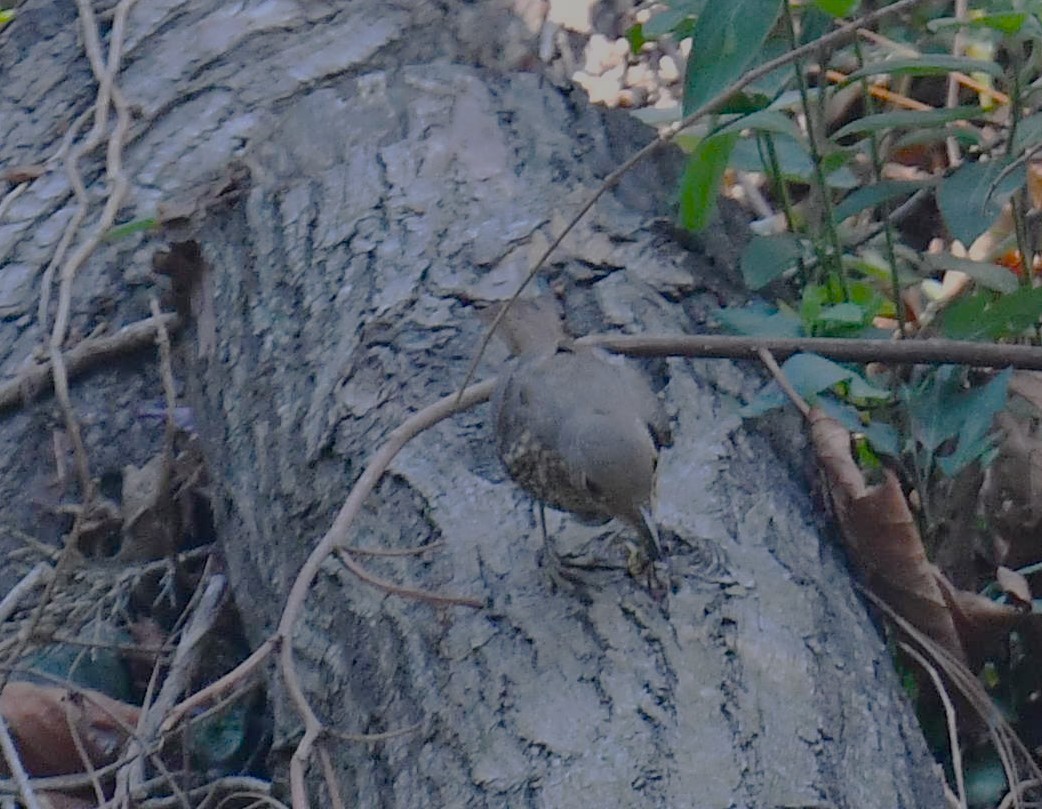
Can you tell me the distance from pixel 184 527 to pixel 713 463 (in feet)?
4.59

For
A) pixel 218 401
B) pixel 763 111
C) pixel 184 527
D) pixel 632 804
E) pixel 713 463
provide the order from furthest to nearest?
pixel 184 527 < pixel 218 401 < pixel 763 111 < pixel 713 463 < pixel 632 804

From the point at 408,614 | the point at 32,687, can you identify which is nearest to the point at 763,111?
the point at 408,614

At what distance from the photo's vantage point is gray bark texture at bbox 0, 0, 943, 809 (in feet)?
7.16

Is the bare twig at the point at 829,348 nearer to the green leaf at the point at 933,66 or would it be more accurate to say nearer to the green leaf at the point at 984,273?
the green leaf at the point at 984,273

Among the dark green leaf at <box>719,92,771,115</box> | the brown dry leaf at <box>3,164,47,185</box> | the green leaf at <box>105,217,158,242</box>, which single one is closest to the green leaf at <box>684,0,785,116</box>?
the dark green leaf at <box>719,92,771,115</box>

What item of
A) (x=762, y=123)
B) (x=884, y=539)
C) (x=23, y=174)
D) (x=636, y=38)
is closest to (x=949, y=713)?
(x=884, y=539)

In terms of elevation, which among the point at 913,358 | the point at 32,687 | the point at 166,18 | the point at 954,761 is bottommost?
the point at 954,761

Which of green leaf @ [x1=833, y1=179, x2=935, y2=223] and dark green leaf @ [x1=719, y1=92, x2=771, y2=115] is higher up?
dark green leaf @ [x1=719, y1=92, x2=771, y2=115]

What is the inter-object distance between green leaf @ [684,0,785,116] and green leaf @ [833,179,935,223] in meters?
0.68

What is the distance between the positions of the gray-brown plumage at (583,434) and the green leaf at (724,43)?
0.47 metres

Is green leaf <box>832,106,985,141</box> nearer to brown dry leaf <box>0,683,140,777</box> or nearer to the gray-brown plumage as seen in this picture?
the gray-brown plumage

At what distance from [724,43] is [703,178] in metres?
0.60

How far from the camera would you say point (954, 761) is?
8.84 feet

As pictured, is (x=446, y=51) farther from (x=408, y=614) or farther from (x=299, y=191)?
(x=408, y=614)
